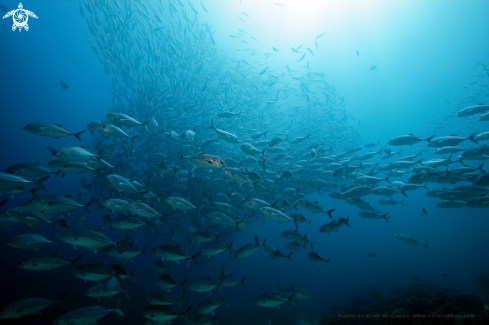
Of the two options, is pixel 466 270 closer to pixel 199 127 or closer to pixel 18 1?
pixel 199 127

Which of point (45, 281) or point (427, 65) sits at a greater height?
point (427, 65)

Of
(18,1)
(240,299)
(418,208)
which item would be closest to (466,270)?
(240,299)

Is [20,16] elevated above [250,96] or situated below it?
above

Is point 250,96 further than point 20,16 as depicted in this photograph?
No

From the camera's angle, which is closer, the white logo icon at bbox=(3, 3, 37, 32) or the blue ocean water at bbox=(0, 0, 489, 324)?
the blue ocean water at bbox=(0, 0, 489, 324)

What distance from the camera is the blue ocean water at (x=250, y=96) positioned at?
544 inches

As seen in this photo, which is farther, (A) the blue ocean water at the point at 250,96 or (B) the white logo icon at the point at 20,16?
(B) the white logo icon at the point at 20,16

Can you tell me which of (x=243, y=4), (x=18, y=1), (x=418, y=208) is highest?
(x=243, y=4)

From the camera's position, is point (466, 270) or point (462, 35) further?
point (462, 35)

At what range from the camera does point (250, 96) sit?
15977 millimetres

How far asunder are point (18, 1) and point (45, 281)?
31.6m

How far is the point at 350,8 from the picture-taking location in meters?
29.5

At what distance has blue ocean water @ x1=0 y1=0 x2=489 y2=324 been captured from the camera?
45.4ft

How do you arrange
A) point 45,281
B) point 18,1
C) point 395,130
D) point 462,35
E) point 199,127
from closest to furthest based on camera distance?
point 45,281 < point 199,127 < point 18,1 < point 462,35 < point 395,130
